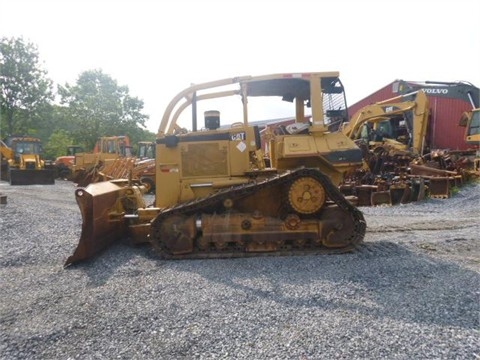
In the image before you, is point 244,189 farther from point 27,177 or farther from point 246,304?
point 27,177

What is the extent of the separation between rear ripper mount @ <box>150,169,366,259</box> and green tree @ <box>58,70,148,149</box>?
3611 cm

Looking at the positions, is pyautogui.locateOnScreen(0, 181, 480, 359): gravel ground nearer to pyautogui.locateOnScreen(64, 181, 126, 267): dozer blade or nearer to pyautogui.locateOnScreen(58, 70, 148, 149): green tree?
pyautogui.locateOnScreen(64, 181, 126, 267): dozer blade

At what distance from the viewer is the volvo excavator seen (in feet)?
17.3

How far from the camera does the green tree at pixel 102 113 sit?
38.6 meters

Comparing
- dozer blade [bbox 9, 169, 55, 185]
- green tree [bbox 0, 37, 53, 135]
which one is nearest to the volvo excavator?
dozer blade [bbox 9, 169, 55, 185]

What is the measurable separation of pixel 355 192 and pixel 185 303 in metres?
8.85

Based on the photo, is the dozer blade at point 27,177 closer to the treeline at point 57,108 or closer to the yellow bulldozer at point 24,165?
the yellow bulldozer at point 24,165

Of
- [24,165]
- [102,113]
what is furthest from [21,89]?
[24,165]

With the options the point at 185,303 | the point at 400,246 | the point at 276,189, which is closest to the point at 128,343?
the point at 185,303

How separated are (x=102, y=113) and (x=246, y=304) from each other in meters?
39.2

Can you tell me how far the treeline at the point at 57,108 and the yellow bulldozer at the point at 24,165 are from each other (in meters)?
12.9

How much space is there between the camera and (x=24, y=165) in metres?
22.5

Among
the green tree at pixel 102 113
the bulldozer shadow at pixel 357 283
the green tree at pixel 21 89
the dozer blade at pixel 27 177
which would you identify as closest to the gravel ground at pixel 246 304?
the bulldozer shadow at pixel 357 283

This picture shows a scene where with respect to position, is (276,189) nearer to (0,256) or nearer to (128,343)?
(128,343)
